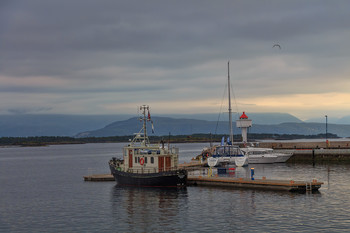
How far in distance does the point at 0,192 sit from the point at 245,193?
3543 centimetres

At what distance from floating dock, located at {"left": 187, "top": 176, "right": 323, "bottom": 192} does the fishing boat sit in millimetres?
3424

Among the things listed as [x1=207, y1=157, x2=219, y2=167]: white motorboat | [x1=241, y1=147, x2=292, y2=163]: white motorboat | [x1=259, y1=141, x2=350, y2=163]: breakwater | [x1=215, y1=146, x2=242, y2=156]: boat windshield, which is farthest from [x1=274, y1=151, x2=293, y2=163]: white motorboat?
[x1=207, y1=157, x2=219, y2=167]: white motorboat

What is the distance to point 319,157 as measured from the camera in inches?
4232

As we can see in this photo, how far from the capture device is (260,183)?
59.6 m

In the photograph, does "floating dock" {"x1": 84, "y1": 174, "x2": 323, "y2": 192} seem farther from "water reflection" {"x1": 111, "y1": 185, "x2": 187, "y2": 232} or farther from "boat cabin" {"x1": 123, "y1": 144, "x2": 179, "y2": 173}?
"boat cabin" {"x1": 123, "y1": 144, "x2": 179, "y2": 173}

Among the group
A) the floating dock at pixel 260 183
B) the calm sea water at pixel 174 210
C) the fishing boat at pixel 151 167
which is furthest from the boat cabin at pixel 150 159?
the floating dock at pixel 260 183

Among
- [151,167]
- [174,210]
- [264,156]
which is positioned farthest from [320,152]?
[174,210]

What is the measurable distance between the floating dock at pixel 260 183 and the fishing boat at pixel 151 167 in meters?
3.42

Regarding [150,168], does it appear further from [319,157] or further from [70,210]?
[319,157]

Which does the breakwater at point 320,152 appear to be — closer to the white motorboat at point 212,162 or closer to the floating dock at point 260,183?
the white motorboat at point 212,162

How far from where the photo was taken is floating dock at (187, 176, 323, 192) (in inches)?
2216

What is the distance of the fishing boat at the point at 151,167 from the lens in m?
62.7

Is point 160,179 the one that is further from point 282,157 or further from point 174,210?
point 282,157

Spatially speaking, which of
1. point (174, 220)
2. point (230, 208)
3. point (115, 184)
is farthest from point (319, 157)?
point (174, 220)
